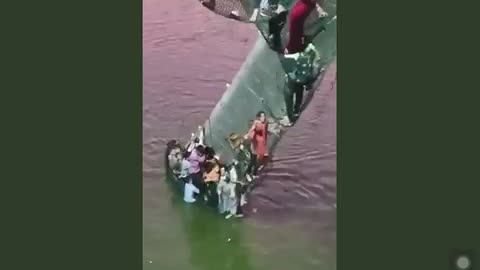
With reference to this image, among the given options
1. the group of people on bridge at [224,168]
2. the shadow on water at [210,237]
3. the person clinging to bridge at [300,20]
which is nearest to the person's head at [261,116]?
the group of people on bridge at [224,168]

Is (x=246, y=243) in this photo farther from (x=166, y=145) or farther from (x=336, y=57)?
(x=336, y=57)

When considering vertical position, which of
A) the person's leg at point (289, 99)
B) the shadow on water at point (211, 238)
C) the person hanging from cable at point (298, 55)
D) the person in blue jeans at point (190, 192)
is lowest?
the shadow on water at point (211, 238)

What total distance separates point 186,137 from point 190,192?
7.0 inches

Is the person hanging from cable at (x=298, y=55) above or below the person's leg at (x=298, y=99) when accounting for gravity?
above

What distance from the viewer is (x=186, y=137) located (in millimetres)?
2570

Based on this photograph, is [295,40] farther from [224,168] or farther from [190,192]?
[190,192]

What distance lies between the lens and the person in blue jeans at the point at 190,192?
2568 millimetres

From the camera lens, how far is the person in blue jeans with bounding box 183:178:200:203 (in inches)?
101

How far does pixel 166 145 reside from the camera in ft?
8.43

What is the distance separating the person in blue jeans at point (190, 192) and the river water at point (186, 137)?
0.03m

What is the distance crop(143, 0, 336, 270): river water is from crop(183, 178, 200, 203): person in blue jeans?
3 centimetres

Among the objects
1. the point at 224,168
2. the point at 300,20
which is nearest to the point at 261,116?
the point at 224,168

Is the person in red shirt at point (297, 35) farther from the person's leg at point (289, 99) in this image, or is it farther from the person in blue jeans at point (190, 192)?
the person in blue jeans at point (190, 192)

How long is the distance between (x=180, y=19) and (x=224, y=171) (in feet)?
1.67
